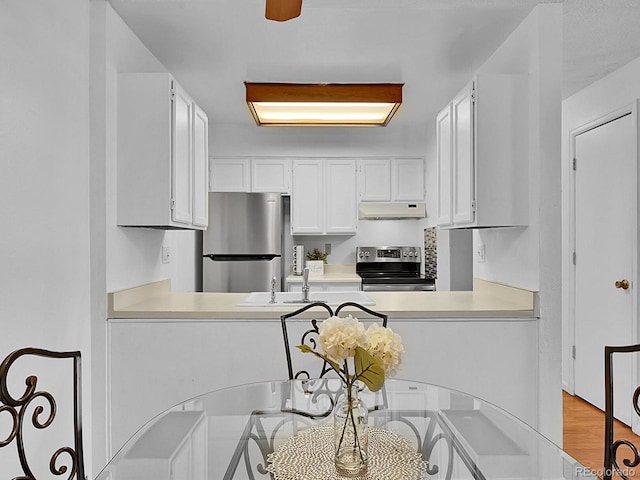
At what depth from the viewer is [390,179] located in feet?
17.1

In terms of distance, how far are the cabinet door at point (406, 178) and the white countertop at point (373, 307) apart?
228cm

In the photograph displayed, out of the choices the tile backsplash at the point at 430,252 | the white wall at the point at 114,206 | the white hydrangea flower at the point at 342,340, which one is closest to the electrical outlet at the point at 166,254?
the white wall at the point at 114,206

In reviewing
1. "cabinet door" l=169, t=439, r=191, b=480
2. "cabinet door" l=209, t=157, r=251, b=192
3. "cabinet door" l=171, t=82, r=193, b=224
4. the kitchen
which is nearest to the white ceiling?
the kitchen

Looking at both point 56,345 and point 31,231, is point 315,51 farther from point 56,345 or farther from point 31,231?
point 56,345

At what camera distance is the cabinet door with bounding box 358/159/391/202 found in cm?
521

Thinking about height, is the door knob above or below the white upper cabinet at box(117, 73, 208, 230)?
below

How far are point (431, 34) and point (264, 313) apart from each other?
6.10ft

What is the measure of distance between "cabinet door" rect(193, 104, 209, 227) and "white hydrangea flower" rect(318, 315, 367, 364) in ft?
6.62

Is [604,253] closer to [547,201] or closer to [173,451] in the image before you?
[547,201]

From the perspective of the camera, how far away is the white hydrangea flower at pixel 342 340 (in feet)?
3.87

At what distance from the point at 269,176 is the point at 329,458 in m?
4.13

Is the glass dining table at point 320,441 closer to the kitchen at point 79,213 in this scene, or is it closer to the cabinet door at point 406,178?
the kitchen at point 79,213

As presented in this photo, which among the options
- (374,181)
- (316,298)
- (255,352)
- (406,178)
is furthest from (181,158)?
(406,178)

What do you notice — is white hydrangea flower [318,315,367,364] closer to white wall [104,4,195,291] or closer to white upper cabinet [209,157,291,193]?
white wall [104,4,195,291]
